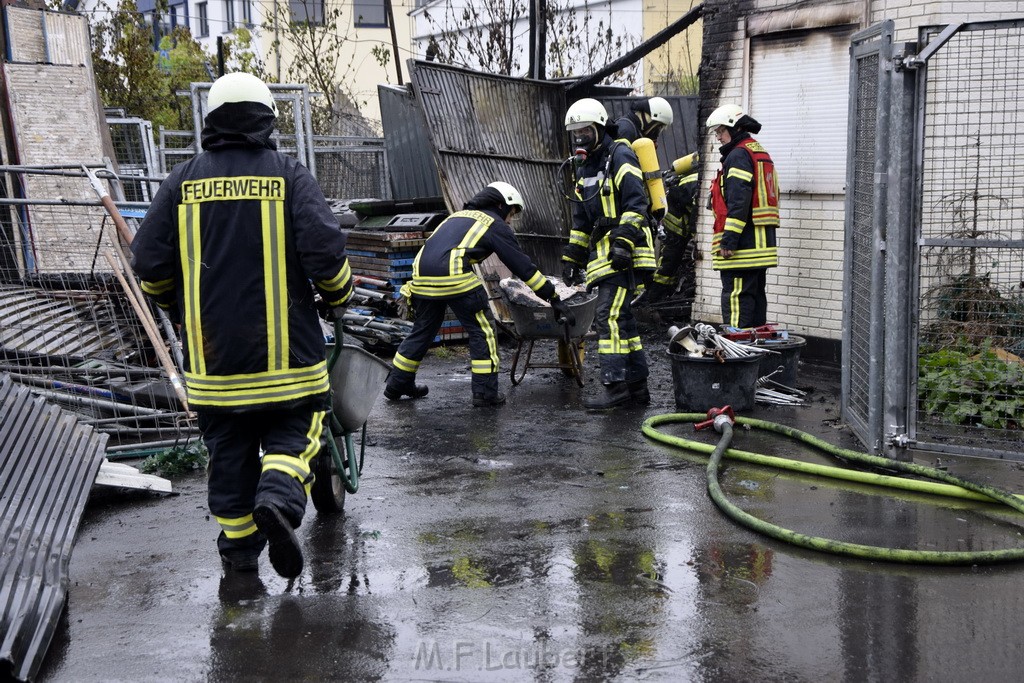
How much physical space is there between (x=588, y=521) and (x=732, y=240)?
12.9 feet

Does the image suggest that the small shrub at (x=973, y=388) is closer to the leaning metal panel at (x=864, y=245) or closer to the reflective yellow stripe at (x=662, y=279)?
the leaning metal panel at (x=864, y=245)

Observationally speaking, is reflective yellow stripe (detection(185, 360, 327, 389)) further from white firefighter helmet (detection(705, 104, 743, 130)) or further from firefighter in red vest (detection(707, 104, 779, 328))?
white firefighter helmet (detection(705, 104, 743, 130))

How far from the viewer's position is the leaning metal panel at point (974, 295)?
6.02 meters

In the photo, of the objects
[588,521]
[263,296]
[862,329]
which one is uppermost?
[263,296]

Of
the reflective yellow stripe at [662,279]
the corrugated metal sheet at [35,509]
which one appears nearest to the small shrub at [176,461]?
the corrugated metal sheet at [35,509]

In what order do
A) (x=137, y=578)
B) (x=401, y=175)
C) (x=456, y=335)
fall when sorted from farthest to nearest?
(x=401, y=175)
(x=456, y=335)
(x=137, y=578)

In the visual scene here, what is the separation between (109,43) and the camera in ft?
61.8

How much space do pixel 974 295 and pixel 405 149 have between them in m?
7.98

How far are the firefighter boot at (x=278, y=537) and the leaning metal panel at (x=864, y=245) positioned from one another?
3.59 m

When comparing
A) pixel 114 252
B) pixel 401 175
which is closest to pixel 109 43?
pixel 401 175

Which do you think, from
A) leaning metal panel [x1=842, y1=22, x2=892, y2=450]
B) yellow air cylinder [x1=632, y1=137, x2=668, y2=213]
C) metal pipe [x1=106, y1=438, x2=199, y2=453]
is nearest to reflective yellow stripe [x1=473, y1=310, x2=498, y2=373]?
yellow air cylinder [x1=632, y1=137, x2=668, y2=213]

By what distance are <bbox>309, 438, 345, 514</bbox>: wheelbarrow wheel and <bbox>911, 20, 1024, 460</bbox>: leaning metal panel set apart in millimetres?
3273

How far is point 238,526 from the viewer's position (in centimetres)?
433

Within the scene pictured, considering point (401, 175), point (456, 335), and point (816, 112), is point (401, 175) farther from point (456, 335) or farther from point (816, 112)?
point (816, 112)
